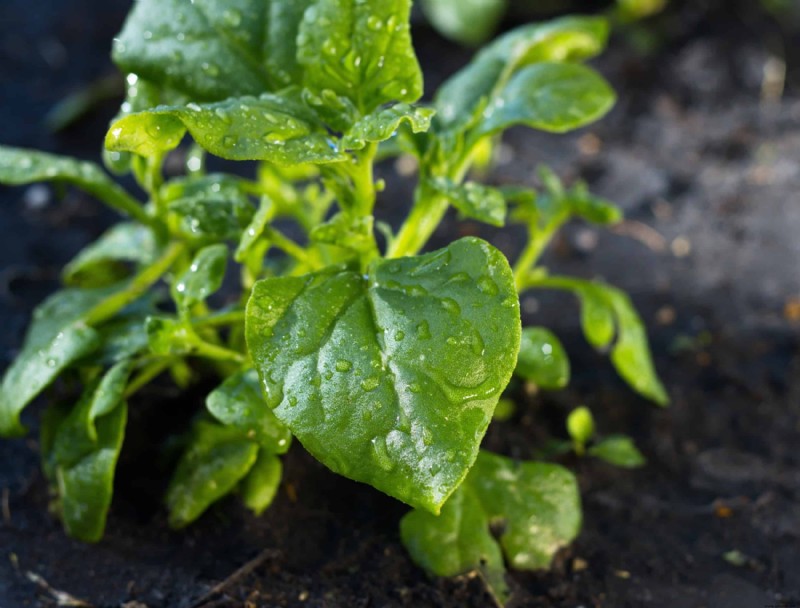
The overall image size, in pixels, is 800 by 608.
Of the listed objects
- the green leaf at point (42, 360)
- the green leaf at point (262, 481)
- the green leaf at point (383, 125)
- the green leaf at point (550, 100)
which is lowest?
the green leaf at point (262, 481)

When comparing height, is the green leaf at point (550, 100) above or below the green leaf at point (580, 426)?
above

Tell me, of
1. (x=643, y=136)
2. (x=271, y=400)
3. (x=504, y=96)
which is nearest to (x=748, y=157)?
(x=643, y=136)

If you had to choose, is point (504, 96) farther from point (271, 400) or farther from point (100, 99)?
point (100, 99)

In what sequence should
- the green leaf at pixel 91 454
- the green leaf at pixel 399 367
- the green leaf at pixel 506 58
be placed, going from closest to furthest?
1. the green leaf at pixel 399 367
2. the green leaf at pixel 91 454
3. the green leaf at pixel 506 58

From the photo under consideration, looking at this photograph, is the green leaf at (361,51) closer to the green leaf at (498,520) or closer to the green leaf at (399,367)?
the green leaf at (399,367)

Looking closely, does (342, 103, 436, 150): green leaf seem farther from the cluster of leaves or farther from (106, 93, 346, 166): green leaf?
the cluster of leaves

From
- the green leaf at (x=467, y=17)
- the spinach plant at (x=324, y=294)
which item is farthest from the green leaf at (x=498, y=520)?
the green leaf at (x=467, y=17)

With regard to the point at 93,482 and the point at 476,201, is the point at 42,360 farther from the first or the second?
the point at 476,201
